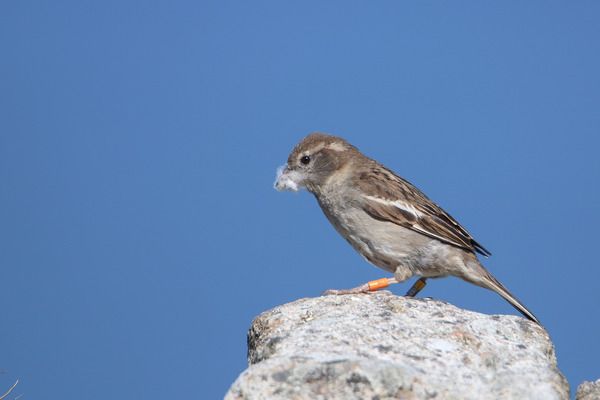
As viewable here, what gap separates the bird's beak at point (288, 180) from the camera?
26.5 feet

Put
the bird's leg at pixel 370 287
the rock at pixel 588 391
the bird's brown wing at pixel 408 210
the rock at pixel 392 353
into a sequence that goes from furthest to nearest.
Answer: the bird's brown wing at pixel 408 210 < the bird's leg at pixel 370 287 < the rock at pixel 588 391 < the rock at pixel 392 353

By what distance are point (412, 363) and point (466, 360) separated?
0.40 metres

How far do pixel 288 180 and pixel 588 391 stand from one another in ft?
12.3

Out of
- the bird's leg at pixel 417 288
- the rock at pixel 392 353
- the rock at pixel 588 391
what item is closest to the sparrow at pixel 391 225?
the bird's leg at pixel 417 288

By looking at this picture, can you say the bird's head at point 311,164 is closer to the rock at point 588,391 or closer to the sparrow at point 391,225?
the sparrow at point 391,225

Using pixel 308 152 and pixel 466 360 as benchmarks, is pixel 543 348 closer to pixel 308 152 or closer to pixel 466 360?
pixel 466 360

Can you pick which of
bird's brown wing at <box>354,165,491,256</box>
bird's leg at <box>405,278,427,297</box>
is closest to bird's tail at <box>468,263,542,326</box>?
bird's brown wing at <box>354,165,491,256</box>

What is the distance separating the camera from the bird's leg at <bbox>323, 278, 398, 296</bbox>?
6585mm

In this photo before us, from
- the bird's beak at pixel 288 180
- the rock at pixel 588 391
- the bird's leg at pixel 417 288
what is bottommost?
the rock at pixel 588 391

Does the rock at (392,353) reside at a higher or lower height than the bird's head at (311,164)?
lower

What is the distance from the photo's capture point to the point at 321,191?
789 centimetres

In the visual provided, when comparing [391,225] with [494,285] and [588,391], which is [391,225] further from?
[588,391]

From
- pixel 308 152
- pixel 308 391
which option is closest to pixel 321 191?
pixel 308 152

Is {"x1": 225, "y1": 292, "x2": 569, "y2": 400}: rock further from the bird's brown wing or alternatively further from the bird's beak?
the bird's beak
